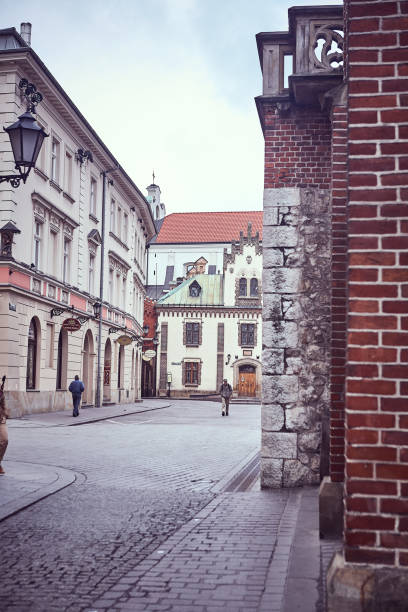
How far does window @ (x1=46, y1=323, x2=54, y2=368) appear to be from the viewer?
91.2 feet

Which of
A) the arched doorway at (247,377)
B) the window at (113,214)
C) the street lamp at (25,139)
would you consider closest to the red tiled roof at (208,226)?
the arched doorway at (247,377)

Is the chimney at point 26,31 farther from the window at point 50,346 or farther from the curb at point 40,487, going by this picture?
the curb at point 40,487

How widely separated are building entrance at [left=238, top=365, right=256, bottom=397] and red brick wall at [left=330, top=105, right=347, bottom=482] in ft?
172

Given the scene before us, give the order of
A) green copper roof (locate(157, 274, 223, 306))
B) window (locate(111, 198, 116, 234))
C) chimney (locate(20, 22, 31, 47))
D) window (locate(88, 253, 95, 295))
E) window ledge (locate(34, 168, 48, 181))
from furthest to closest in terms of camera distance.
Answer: green copper roof (locate(157, 274, 223, 306))
window (locate(111, 198, 116, 234))
window (locate(88, 253, 95, 295))
chimney (locate(20, 22, 31, 47))
window ledge (locate(34, 168, 48, 181))

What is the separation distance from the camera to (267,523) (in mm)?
7547

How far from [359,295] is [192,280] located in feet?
192

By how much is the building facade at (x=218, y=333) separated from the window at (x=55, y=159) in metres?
32.1

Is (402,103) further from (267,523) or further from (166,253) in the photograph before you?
(166,253)

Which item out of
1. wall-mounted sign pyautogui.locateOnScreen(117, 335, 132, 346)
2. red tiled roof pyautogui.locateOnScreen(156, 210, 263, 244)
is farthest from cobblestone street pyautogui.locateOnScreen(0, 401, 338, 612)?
red tiled roof pyautogui.locateOnScreen(156, 210, 263, 244)

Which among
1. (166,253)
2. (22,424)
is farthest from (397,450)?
(166,253)

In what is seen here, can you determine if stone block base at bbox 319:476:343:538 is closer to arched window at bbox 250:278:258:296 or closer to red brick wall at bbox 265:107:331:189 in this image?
red brick wall at bbox 265:107:331:189

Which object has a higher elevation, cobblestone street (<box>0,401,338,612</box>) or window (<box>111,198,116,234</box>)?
window (<box>111,198,116,234</box>)

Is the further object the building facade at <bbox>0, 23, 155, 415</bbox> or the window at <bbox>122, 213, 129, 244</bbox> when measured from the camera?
the window at <bbox>122, 213, 129, 244</bbox>

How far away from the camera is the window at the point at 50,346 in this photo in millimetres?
27791
